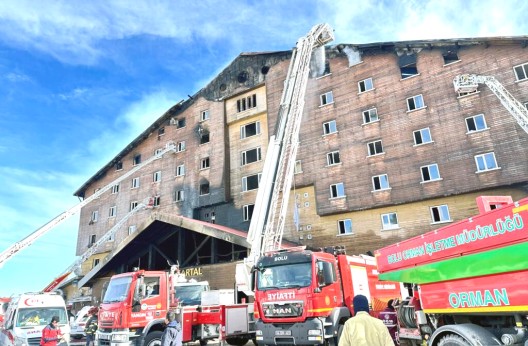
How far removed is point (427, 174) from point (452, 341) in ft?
59.9

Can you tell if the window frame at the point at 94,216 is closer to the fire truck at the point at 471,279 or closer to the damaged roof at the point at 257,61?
the damaged roof at the point at 257,61

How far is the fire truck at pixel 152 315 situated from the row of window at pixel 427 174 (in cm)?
1472

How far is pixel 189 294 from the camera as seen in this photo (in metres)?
16.4

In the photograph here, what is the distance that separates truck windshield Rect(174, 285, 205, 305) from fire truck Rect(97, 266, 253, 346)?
1.83m

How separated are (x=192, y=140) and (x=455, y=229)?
31714 millimetres

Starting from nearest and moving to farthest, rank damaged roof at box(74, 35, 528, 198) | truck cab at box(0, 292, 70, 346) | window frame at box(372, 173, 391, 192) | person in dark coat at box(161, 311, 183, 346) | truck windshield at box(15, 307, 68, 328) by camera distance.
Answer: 1. person in dark coat at box(161, 311, 183, 346)
2. truck cab at box(0, 292, 70, 346)
3. truck windshield at box(15, 307, 68, 328)
4. damaged roof at box(74, 35, 528, 198)
5. window frame at box(372, 173, 391, 192)

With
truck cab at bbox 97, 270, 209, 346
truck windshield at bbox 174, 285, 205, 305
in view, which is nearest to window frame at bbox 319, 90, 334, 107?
truck windshield at bbox 174, 285, 205, 305

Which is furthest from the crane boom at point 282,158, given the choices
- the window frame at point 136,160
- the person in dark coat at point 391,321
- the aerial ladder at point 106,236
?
the window frame at point 136,160

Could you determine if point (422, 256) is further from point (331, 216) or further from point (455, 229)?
point (331, 216)

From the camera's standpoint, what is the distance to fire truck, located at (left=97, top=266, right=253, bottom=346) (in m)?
12.3

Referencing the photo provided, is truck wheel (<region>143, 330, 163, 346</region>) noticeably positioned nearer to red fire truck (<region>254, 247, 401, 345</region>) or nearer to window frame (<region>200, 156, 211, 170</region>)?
red fire truck (<region>254, 247, 401, 345</region>)

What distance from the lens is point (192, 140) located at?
36250 mm

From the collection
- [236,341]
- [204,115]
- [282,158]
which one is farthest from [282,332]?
[204,115]

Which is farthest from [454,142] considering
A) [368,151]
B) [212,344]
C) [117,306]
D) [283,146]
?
[117,306]
